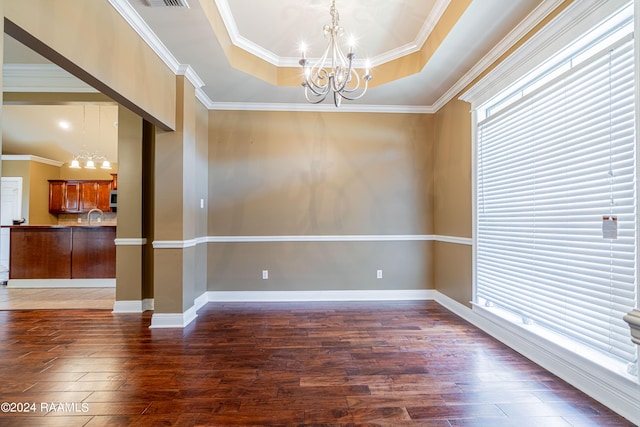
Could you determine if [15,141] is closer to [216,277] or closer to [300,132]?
[216,277]

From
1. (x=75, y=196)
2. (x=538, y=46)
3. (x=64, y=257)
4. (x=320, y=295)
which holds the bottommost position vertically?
(x=320, y=295)

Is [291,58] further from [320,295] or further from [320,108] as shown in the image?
[320,295]

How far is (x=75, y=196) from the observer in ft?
26.9

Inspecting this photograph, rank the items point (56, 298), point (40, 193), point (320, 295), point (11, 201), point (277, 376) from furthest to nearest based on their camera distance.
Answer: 1. point (40, 193)
2. point (11, 201)
3. point (56, 298)
4. point (320, 295)
5. point (277, 376)

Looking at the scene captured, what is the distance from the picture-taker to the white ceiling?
2.43m

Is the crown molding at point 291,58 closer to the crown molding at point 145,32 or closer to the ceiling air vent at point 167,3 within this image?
the ceiling air vent at point 167,3

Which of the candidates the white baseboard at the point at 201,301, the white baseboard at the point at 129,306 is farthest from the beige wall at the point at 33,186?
the white baseboard at the point at 201,301

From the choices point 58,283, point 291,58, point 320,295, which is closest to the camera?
point 291,58

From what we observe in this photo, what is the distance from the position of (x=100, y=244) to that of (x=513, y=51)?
6233 mm

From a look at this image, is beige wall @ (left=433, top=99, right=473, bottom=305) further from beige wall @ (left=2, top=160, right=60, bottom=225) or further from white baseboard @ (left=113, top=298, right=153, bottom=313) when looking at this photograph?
beige wall @ (left=2, top=160, right=60, bottom=225)

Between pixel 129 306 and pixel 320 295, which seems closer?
pixel 129 306

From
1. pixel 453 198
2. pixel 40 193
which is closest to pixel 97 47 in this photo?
pixel 453 198

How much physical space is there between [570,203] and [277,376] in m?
A: 2.48

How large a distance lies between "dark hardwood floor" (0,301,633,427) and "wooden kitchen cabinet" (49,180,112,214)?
5.67m
